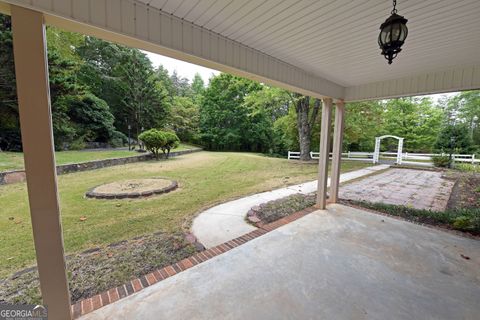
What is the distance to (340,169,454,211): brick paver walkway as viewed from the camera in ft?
17.5

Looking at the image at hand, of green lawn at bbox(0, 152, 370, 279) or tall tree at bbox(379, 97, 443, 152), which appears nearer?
green lawn at bbox(0, 152, 370, 279)

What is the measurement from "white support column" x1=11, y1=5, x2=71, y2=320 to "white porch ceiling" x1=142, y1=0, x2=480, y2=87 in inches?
38.4

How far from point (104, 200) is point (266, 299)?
4.53 meters

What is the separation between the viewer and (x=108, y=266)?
8.16ft

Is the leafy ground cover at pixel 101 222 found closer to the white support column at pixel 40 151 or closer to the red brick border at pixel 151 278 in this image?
the red brick border at pixel 151 278

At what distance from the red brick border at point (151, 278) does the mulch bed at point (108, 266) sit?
0.12m

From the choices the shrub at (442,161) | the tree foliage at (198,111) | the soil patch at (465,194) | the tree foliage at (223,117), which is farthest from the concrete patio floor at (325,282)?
the tree foliage at (223,117)

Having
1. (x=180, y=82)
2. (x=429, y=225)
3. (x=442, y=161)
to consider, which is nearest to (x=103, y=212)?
(x=429, y=225)

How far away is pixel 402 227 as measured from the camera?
3695mm

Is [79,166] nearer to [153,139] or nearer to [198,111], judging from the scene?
[153,139]

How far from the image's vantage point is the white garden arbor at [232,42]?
4.77ft

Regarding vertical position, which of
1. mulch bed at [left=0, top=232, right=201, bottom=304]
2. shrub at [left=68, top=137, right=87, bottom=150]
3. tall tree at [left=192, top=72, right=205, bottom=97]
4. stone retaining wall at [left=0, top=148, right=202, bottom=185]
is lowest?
mulch bed at [left=0, top=232, right=201, bottom=304]

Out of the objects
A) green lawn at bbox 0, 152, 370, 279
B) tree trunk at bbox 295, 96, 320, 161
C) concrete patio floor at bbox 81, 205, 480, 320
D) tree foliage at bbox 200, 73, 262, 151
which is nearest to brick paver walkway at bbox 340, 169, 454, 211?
green lawn at bbox 0, 152, 370, 279

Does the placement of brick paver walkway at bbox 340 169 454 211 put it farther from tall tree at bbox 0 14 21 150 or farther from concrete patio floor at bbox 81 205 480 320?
tall tree at bbox 0 14 21 150
